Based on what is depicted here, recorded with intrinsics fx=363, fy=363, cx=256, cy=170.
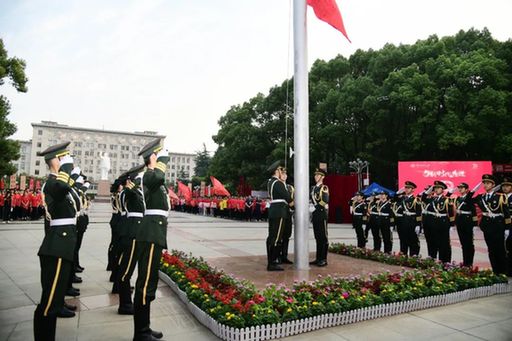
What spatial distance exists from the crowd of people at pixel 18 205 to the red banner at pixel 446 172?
76.5 ft

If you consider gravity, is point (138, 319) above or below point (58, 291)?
below

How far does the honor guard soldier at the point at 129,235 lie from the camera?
5230 millimetres

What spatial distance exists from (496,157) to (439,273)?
2572 cm

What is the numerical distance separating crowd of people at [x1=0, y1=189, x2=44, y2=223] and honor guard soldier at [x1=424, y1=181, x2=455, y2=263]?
71.6ft

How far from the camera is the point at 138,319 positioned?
163 inches

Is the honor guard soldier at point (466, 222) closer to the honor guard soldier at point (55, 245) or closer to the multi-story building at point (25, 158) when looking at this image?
the honor guard soldier at point (55, 245)

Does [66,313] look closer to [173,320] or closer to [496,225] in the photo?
[173,320]

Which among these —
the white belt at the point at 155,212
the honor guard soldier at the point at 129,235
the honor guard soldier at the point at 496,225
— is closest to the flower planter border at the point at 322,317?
the honor guard soldier at the point at 129,235

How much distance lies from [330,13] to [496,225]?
579cm

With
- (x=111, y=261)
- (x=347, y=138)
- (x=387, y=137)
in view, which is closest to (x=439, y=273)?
(x=111, y=261)

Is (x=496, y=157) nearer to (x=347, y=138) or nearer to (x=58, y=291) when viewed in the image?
(x=347, y=138)

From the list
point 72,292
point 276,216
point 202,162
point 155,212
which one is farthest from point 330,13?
point 202,162

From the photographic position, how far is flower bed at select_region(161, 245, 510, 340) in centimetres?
448

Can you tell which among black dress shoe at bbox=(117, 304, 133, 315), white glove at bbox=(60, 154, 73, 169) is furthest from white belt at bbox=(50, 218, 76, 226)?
black dress shoe at bbox=(117, 304, 133, 315)
